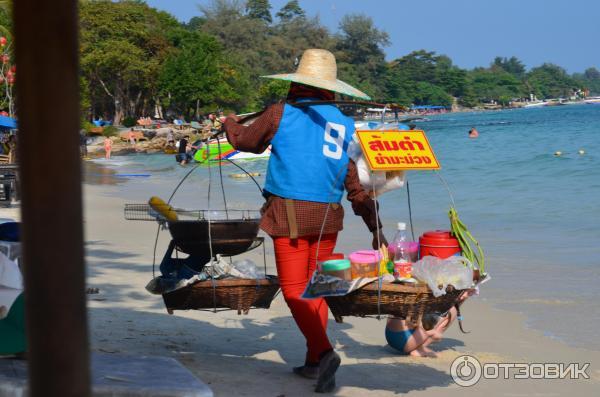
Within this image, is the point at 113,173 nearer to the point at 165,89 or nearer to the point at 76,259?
the point at 76,259

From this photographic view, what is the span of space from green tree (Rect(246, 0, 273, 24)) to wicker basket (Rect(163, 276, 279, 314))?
155060mm

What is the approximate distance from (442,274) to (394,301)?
0.27m

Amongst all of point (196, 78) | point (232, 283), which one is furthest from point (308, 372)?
point (196, 78)

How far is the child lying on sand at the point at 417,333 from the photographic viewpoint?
248 inches

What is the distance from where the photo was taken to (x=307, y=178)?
17.4ft

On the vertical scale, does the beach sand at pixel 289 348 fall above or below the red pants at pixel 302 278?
below

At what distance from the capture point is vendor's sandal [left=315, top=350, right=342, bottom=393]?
5.32m

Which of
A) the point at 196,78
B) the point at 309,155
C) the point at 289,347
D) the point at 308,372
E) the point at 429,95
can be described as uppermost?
the point at 196,78

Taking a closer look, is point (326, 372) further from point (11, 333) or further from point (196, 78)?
point (196, 78)

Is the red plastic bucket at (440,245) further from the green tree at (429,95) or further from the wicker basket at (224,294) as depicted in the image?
the green tree at (429,95)

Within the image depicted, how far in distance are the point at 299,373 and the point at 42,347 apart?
→ 377 centimetres

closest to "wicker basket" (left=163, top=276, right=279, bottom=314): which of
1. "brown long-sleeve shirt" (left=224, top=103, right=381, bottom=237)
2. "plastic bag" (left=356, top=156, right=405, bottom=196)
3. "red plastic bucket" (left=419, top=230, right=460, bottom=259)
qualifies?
"brown long-sleeve shirt" (left=224, top=103, right=381, bottom=237)

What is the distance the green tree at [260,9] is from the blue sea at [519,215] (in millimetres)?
124054

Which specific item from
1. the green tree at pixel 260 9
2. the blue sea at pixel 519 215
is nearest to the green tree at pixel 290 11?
the green tree at pixel 260 9
